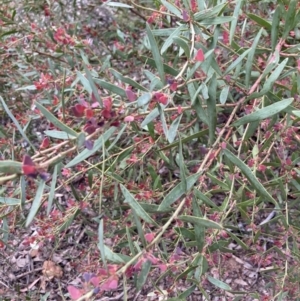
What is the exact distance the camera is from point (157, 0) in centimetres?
137

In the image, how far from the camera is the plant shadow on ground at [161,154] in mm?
851

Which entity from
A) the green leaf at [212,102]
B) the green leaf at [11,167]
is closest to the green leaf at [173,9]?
the green leaf at [212,102]

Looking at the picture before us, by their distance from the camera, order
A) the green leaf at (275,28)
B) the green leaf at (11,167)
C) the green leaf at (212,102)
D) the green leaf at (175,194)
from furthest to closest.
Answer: the green leaf at (275,28), the green leaf at (212,102), the green leaf at (175,194), the green leaf at (11,167)

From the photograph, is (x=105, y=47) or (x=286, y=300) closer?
(x=286, y=300)

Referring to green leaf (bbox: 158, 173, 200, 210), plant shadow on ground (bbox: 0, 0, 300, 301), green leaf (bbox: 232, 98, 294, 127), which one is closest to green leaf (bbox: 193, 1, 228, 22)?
plant shadow on ground (bbox: 0, 0, 300, 301)

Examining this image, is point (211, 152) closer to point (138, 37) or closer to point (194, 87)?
point (194, 87)

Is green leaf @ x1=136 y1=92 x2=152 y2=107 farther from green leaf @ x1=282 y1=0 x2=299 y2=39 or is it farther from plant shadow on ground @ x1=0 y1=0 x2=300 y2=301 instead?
green leaf @ x1=282 y1=0 x2=299 y2=39

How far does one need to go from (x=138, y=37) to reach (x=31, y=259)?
1.25 m

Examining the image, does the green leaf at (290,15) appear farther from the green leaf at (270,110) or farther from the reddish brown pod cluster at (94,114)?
the reddish brown pod cluster at (94,114)

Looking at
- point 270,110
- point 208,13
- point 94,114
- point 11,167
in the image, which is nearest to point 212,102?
point 270,110

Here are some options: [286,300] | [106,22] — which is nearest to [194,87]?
[286,300]

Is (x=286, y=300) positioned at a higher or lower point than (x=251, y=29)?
lower

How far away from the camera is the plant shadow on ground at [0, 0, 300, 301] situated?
33.5 inches

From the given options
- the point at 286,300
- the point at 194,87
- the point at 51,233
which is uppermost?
the point at 194,87
